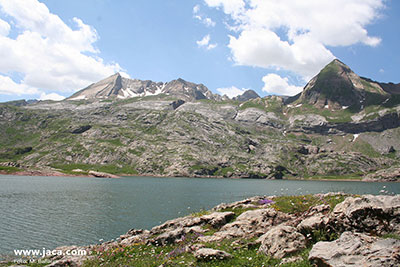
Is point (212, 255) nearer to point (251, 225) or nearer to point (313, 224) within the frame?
point (313, 224)

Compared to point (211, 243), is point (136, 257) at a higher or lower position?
lower

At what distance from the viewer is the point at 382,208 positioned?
50.4 feet

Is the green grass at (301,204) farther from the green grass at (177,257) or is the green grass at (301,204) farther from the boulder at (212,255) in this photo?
the boulder at (212,255)

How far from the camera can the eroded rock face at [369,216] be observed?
48.7ft

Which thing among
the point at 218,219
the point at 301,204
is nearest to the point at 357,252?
the point at 301,204

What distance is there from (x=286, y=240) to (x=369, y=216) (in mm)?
5557

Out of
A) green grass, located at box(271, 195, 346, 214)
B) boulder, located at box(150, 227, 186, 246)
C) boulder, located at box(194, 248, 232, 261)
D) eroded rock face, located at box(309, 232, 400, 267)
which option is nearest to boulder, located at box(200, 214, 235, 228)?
boulder, located at box(150, 227, 186, 246)

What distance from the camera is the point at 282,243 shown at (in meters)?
15.9

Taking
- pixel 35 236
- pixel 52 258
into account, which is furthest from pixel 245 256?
pixel 35 236

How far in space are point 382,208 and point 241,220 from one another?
13230 millimetres

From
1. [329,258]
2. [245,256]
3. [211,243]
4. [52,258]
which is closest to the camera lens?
[329,258]

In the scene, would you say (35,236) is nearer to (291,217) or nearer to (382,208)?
(291,217)

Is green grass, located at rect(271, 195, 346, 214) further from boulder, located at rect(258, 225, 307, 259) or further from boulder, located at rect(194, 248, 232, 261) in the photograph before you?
boulder, located at rect(194, 248, 232, 261)

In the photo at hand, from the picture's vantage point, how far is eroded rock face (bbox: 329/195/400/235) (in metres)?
14.9
